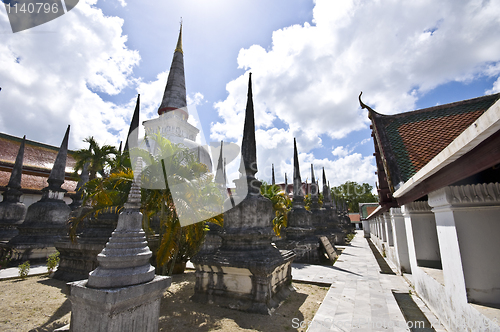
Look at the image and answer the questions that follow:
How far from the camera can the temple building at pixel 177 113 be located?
29531 mm

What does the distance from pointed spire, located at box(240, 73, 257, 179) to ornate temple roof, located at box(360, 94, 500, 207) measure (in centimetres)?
353

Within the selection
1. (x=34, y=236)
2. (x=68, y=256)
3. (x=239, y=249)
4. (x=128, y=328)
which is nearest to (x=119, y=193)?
(x=68, y=256)

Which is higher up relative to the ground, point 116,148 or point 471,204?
point 116,148

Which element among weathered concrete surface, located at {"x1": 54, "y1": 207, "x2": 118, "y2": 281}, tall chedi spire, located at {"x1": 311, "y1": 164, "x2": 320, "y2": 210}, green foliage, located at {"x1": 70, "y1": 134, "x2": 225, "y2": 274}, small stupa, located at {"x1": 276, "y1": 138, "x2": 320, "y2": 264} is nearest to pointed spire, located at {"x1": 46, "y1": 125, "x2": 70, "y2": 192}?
weathered concrete surface, located at {"x1": 54, "y1": 207, "x2": 118, "y2": 281}

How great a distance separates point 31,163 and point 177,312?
23.5 meters

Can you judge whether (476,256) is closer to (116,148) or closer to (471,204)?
(471,204)

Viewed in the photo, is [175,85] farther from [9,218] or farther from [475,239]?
[475,239]

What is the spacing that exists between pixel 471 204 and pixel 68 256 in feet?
35.2

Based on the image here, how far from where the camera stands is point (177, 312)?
16.9 ft

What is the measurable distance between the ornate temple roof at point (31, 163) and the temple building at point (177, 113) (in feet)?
31.1

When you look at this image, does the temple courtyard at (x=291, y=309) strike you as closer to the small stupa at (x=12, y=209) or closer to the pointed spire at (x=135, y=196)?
the pointed spire at (x=135, y=196)

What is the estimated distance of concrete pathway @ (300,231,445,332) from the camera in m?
4.43

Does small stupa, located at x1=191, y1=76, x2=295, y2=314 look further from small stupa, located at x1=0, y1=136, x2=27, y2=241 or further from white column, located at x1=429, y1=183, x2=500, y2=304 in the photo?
small stupa, located at x1=0, y1=136, x2=27, y2=241

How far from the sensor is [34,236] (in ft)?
35.3
